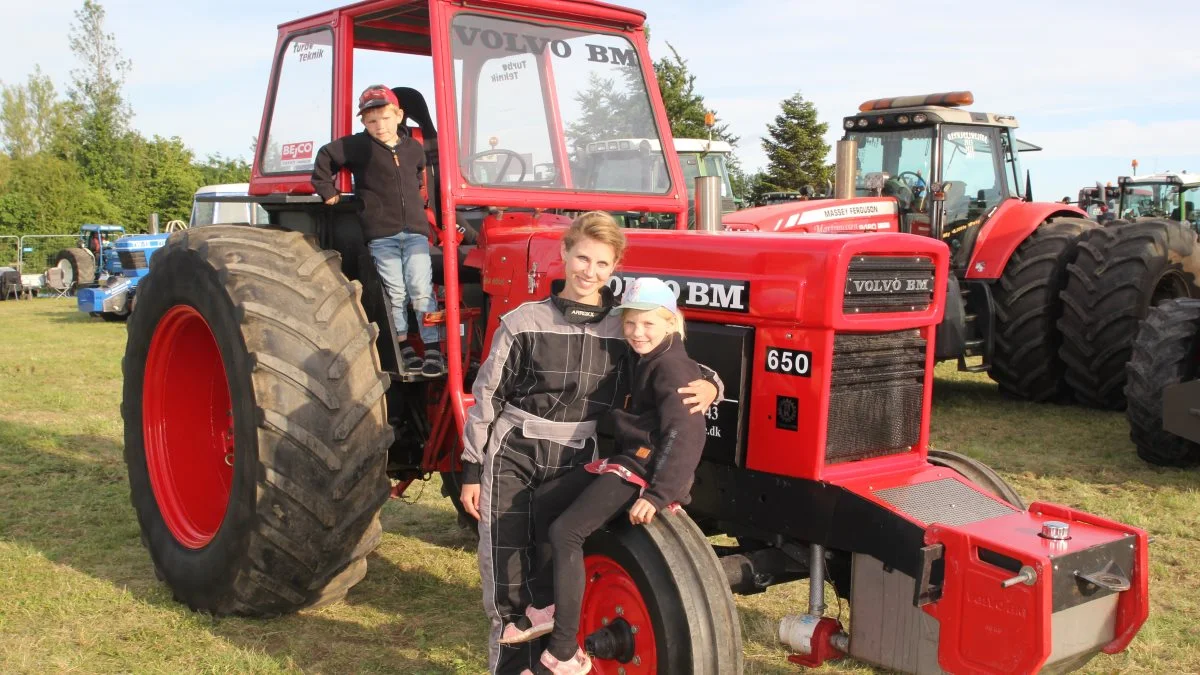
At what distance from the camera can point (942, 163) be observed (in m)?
10.0

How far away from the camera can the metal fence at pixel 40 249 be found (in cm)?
2792

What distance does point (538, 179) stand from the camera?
14.6 feet

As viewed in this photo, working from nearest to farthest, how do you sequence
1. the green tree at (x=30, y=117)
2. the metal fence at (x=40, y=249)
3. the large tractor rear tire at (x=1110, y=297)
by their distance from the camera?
1. the large tractor rear tire at (x=1110, y=297)
2. the metal fence at (x=40, y=249)
3. the green tree at (x=30, y=117)

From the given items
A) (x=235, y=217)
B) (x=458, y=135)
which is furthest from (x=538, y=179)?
(x=235, y=217)

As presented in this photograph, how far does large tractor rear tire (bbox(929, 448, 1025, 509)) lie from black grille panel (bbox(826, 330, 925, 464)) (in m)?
0.19

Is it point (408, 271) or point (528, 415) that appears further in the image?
point (408, 271)

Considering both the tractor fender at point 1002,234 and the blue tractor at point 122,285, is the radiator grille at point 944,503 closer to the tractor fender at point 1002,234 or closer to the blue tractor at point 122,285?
the tractor fender at point 1002,234

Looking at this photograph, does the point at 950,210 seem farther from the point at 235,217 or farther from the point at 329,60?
the point at 235,217

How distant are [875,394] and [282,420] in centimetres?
207

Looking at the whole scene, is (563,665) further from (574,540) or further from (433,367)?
(433,367)

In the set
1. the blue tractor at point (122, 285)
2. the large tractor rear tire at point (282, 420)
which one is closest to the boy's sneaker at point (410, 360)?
the large tractor rear tire at point (282, 420)

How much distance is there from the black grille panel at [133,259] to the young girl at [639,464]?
55.5 feet

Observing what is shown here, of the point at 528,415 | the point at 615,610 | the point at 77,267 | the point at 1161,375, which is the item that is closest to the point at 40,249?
the point at 77,267

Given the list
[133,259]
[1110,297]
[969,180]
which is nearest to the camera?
[1110,297]
